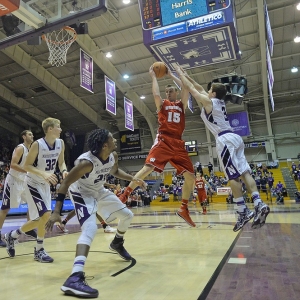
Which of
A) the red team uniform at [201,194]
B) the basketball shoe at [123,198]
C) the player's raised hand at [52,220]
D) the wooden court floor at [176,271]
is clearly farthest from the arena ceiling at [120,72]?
the player's raised hand at [52,220]

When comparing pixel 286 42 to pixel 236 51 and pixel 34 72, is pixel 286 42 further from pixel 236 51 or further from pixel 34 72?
pixel 34 72

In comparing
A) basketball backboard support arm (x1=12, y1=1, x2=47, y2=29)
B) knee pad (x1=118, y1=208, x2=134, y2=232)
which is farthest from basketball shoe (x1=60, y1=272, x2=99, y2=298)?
basketball backboard support arm (x1=12, y1=1, x2=47, y2=29)

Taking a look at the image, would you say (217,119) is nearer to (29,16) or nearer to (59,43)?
(29,16)

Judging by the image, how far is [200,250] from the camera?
3096 millimetres

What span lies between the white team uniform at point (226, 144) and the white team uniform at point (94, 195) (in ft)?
4.28

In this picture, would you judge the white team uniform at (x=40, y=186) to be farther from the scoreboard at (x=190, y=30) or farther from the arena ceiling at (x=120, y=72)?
the arena ceiling at (x=120, y=72)

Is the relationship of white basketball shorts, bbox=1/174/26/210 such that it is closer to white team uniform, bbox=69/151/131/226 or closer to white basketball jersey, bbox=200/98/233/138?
white team uniform, bbox=69/151/131/226

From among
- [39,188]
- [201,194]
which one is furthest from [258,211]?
[201,194]

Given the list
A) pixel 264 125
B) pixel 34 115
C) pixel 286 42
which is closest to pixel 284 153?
pixel 264 125

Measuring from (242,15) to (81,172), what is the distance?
13476mm

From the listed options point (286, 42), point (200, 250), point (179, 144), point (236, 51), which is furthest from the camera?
point (286, 42)

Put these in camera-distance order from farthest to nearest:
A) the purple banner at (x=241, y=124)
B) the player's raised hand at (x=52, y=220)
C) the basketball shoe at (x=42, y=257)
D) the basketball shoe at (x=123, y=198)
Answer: the purple banner at (x=241, y=124), the basketball shoe at (x=123, y=198), the basketball shoe at (x=42, y=257), the player's raised hand at (x=52, y=220)

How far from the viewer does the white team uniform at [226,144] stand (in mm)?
3217

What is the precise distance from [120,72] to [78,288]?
17050 mm
